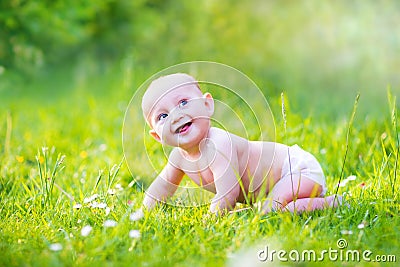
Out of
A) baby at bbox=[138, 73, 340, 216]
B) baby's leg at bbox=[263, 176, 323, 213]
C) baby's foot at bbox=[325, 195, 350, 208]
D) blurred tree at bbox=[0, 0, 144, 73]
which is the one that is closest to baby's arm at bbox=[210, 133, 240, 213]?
baby at bbox=[138, 73, 340, 216]

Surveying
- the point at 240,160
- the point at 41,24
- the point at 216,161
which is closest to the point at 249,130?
the point at 240,160

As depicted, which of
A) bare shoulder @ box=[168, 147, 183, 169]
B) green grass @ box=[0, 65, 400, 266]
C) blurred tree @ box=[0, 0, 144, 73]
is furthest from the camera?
blurred tree @ box=[0, 0, 144, 73]

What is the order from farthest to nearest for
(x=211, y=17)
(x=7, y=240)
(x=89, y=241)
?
(x=211, y=17) < (x=7, y=240) < (x=89, y=241)

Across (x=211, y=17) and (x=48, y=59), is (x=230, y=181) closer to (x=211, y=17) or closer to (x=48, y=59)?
(x=211, y=17)

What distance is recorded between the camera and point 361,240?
1.83 metres

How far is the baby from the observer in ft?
6.55

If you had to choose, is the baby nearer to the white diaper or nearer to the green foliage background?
the white diaper

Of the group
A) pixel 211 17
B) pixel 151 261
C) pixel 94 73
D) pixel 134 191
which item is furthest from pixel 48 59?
pixel 151 261

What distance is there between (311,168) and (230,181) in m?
0.35

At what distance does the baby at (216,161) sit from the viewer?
6.55 feet

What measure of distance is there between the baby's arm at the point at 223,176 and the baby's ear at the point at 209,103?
93 mm

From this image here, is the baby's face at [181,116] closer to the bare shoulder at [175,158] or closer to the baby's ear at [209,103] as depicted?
the baby's ear at [209,103]

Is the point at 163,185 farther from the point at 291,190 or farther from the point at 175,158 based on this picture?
the point at 291,190

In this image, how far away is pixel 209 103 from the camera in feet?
6.72
